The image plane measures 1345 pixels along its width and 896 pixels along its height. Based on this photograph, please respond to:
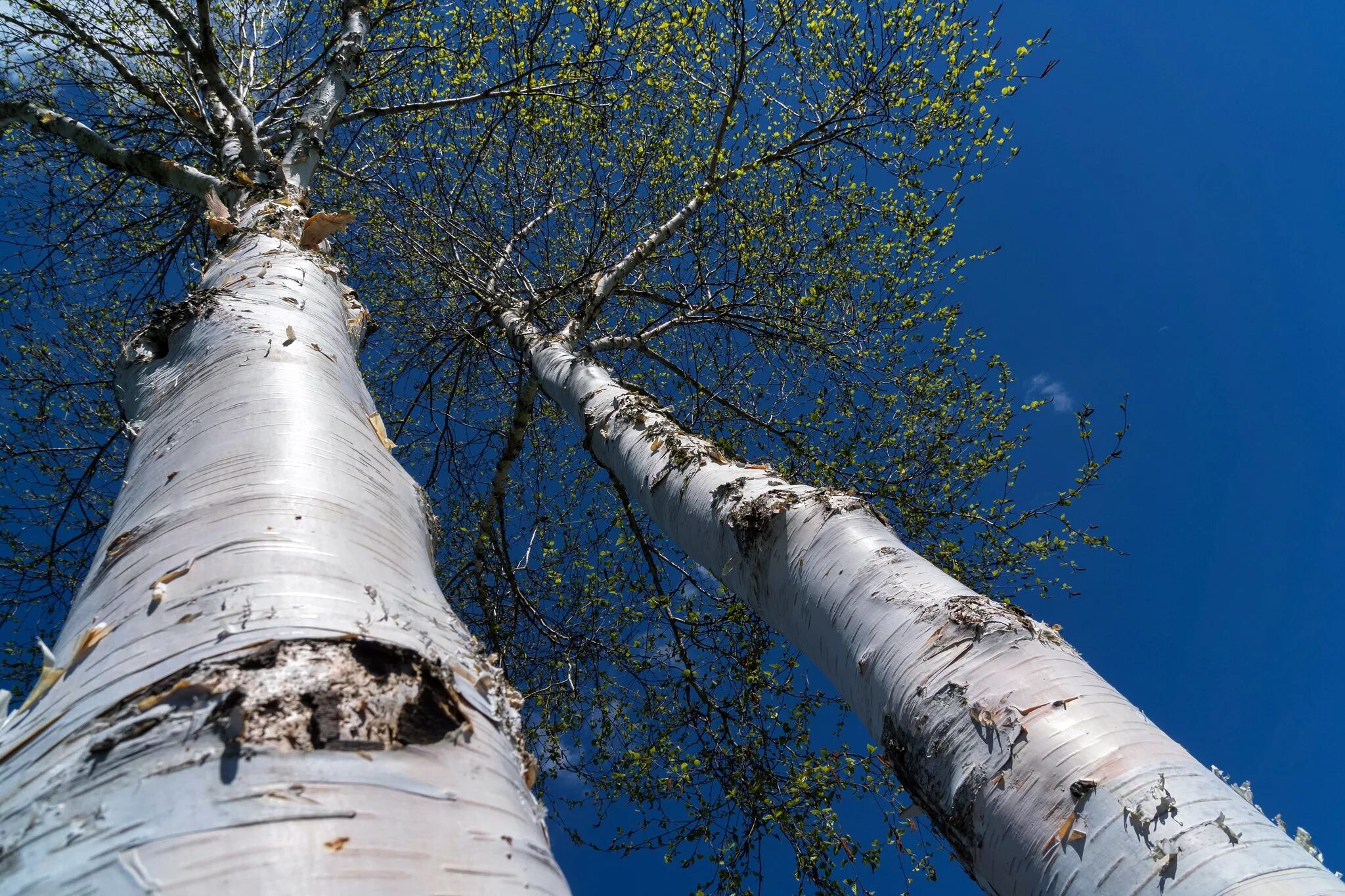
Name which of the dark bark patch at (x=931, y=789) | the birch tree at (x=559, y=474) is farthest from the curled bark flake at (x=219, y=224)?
the dark bark patch at (x=931, y=789)

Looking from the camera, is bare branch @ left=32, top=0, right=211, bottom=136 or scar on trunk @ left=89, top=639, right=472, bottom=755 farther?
bare branch @ left=32, top=0, right=211, bottom=136

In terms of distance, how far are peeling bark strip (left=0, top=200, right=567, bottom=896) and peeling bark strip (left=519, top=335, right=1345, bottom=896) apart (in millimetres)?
870

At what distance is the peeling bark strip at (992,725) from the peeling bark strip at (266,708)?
2.86ft

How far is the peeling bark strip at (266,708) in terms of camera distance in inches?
22.5

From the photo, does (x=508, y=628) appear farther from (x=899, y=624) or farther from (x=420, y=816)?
(x=420, y=816)

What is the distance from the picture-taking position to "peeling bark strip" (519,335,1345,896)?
1021mm

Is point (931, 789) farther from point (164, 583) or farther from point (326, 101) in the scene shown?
point (326, 101)

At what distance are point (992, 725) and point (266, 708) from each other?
1.20 m

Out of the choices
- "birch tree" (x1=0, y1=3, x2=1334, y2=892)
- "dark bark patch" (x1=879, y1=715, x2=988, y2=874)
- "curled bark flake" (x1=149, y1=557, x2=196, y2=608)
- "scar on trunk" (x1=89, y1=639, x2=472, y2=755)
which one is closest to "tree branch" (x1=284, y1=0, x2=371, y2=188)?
"birch tree" (x1=0, y1=3, x2=1334, y2=892)

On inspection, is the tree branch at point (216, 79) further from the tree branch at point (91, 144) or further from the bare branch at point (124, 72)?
the bare branch at point (124, 72)

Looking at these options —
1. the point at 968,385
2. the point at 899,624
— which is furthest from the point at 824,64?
the point at 899,624

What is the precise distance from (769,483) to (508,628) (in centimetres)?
404

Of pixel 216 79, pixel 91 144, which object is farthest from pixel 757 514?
pixel 91 144

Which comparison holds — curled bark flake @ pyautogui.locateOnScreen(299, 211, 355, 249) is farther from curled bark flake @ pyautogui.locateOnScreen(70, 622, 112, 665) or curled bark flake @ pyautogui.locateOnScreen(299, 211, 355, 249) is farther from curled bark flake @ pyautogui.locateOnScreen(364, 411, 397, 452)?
curled bark flake @ pyautogui.locateOnScreen(70, 622, 112, 665)
